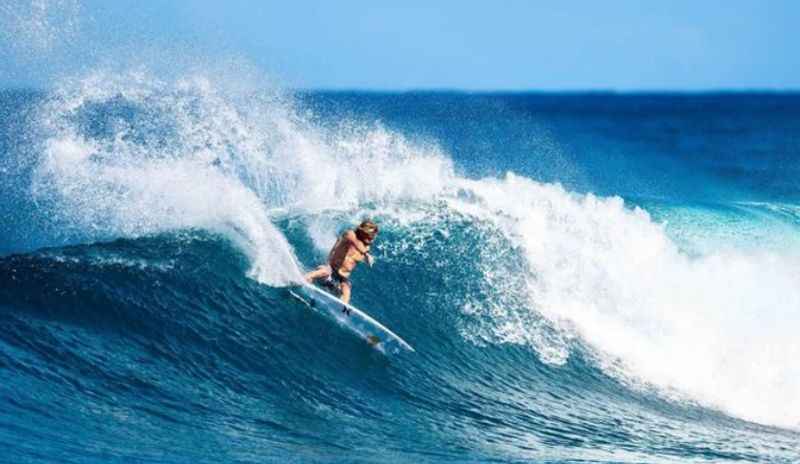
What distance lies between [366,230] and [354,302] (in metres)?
1.83

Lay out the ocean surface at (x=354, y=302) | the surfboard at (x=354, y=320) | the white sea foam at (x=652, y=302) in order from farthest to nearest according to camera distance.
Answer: the white sea foam at (x=652, y=302) < the surfboard at (x=354, y=320) < the ocean surface at (x=354, y=302)

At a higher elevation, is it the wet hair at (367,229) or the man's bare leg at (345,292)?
the wet hair at (367,229)

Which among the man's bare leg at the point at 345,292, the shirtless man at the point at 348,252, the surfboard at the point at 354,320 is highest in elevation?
the shirtless man at the point at 348,252

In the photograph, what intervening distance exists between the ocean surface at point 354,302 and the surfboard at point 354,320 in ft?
0.41

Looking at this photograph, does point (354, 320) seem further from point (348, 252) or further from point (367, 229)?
point (367, 229)

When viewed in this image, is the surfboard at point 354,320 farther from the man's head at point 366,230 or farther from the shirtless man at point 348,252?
the man's head at point 366,230

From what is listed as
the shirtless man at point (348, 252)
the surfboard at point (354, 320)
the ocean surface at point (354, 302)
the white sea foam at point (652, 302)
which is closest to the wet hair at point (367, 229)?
the shirtless man at point (348, 252)

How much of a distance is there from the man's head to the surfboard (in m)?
0.78

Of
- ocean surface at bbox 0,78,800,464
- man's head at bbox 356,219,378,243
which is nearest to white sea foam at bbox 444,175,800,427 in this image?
ocean surface at bbox 0,78,800,464

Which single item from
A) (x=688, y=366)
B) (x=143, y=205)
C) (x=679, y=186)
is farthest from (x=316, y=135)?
(x=679, y=186)

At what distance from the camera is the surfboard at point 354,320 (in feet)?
37.9

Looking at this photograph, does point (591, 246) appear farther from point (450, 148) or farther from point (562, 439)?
point (450, 148)

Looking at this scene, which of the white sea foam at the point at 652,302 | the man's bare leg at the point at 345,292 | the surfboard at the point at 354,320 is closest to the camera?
the surfboard at the point at 354,320

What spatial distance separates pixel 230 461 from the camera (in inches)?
318
